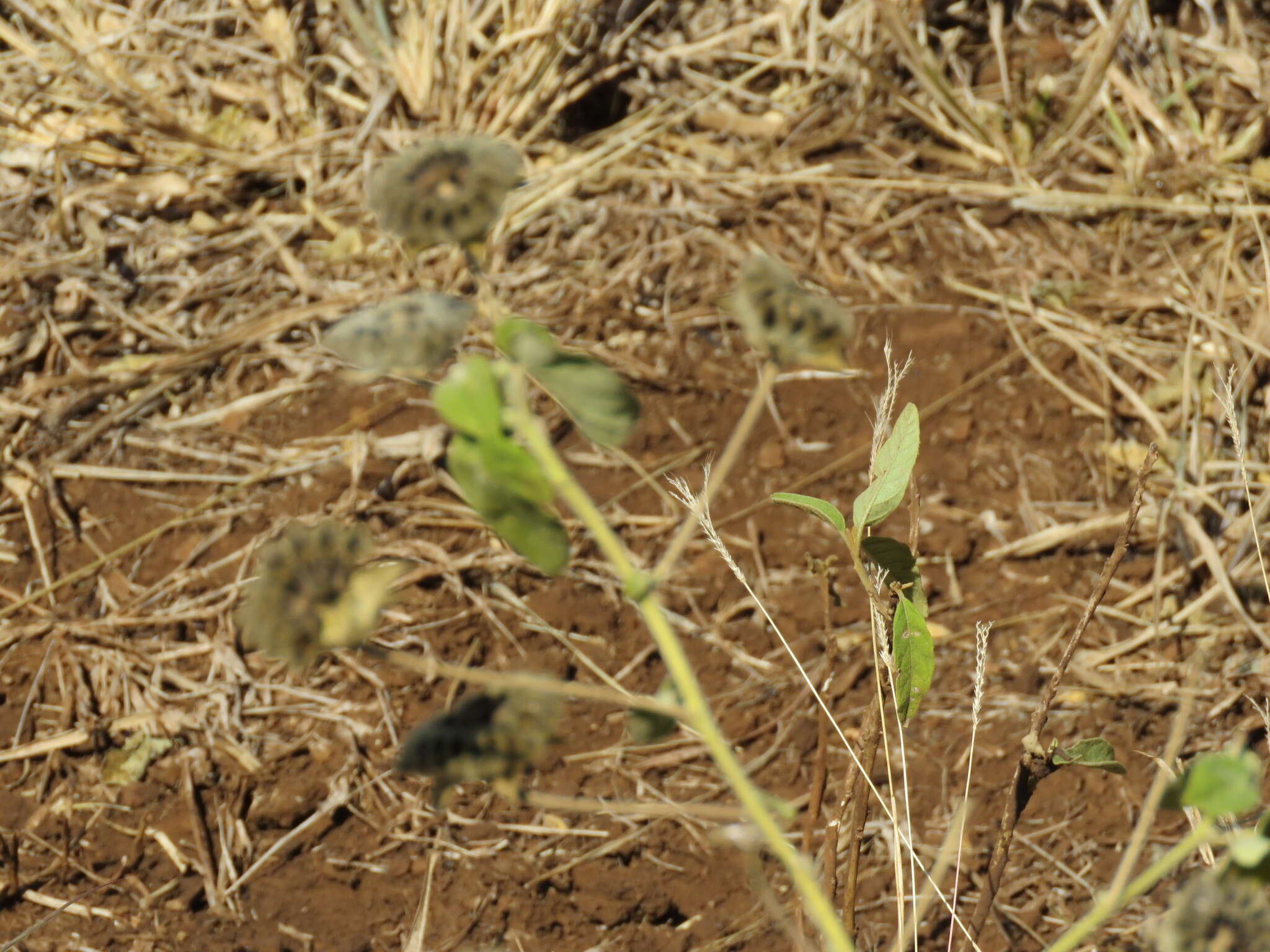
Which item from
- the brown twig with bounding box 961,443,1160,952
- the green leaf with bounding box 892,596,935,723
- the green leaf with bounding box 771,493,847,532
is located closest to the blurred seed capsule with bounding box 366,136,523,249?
the green leaf with bounding box 771,493,847,532

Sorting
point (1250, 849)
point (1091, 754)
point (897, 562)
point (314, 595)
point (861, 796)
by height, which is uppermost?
point (314, 595)

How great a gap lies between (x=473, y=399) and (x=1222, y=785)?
1.52 ft

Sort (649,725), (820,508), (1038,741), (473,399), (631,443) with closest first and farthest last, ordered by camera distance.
→ (473,399), (649,725), (820,508), (1038,741), (631,443)

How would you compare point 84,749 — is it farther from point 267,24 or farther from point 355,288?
point 267,24

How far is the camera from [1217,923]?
691mm

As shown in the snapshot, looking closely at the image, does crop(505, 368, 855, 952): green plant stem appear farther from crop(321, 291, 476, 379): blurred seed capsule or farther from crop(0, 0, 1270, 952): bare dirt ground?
crop(0, 0, 1270, 952): bare dirt ground

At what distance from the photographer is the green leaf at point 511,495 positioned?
66 centimetres

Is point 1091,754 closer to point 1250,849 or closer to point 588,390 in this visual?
point 1250,849

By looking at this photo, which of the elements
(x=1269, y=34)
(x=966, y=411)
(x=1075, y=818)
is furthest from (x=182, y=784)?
(x=1269, y=34)

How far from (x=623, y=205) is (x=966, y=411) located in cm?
95

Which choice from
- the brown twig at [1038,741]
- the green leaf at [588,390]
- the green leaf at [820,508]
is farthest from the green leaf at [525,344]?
the brown twig at [1038,741]

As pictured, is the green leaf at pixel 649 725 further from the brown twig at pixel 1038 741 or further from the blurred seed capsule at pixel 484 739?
the brown twig at pixel 1038 741

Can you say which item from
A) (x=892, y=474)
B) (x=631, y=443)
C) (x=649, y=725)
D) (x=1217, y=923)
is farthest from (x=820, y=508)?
(x=631, y=443)

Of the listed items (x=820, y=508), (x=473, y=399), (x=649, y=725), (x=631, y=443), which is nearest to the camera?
(x=473, y=399)
